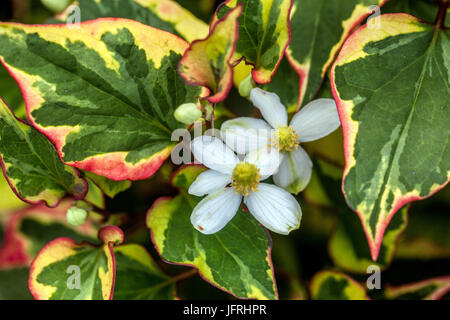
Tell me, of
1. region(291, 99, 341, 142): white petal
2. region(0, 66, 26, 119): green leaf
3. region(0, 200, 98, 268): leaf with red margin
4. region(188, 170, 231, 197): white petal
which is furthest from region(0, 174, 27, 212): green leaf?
region(291, 99, 341, 142): white petal

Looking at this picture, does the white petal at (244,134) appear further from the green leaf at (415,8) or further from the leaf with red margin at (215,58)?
the green leaf at (415,8)

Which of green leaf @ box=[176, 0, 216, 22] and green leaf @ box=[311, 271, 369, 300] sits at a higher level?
green leaf @ box=[176, 0, 216, 22]

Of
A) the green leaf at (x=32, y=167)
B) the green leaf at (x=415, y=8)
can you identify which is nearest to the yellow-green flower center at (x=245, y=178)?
the green leaf at (x=32, y=167)

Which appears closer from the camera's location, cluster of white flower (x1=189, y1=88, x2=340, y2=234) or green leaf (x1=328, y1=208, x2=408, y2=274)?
cluster of white flower (x1=189, y1=88, x2=340, y2=234)

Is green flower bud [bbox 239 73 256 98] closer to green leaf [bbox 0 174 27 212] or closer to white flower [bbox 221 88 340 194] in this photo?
white flower [bbox 221 88 340 194]

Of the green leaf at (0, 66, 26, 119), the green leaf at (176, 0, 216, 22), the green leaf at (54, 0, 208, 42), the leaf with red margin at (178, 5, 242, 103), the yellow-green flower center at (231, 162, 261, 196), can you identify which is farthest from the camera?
the green leaf at (176, 0, 216, 22)

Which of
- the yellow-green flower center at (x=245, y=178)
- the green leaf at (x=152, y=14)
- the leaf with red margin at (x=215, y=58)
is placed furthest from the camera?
the green leaf at (x=152, y=14)
